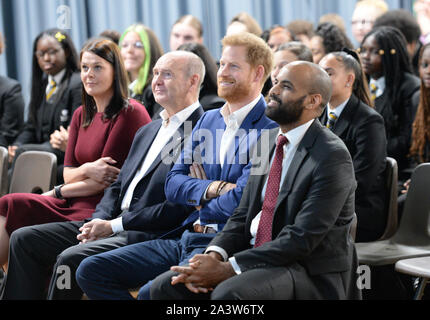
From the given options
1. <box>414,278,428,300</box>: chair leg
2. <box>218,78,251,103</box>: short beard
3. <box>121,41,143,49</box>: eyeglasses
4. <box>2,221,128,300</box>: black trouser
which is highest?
<box>121,41,143,49</box>: eyeglasses

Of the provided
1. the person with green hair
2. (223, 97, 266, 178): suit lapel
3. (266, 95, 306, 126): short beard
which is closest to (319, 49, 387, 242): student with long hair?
(223, 97, 266, 178): suit lapel

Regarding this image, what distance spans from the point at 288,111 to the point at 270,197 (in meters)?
0.33

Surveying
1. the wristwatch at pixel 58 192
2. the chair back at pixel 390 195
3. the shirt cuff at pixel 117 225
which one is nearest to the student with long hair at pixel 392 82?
the chair back at pixel 390 195

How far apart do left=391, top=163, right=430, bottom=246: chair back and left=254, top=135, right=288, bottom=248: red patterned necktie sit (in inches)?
41.0

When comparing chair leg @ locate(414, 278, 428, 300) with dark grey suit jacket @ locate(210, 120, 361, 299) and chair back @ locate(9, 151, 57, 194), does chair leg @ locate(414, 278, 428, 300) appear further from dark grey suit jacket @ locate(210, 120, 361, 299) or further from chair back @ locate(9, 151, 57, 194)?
chair back @ locate(9, 151, 57, 194)

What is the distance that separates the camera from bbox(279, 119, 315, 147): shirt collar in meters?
2.49

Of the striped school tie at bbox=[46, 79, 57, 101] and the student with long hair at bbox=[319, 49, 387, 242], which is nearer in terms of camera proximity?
the student with long hair at bbox=[319, 49, 387, 242]

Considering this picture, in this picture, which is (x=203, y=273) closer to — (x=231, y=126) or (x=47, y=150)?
(x=231, y=126)

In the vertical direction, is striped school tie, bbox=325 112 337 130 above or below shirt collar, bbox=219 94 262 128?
below

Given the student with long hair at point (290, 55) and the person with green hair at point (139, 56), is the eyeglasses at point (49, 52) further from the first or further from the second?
the student with long hair at point (290, 55)

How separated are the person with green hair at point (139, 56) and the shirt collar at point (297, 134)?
7.28 feet

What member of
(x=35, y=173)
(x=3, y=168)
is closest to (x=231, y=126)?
(x=35, y=173)
